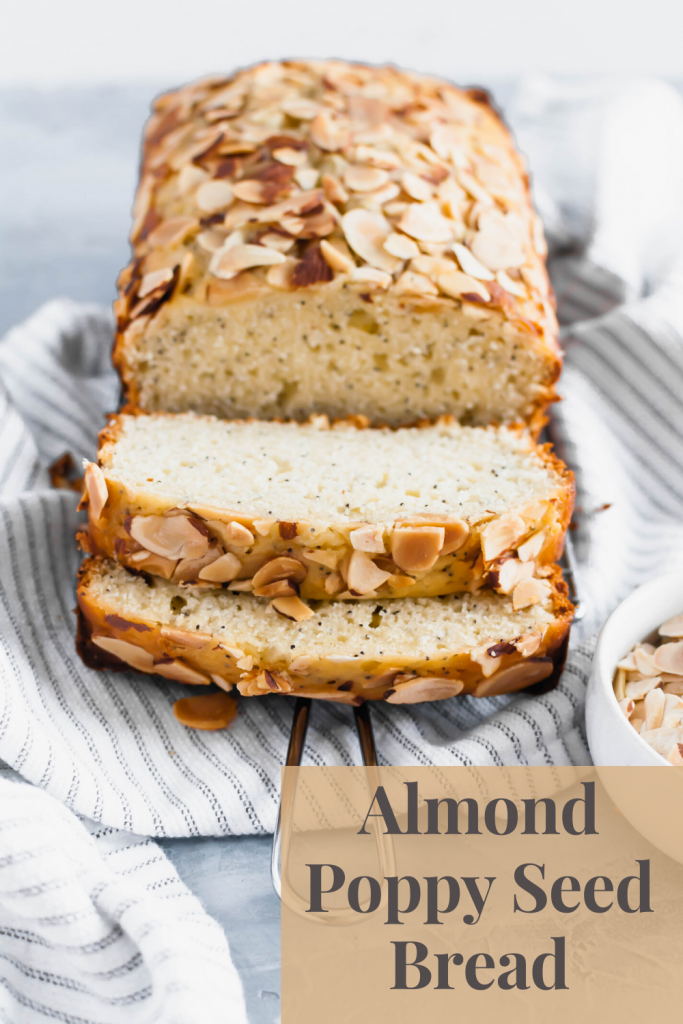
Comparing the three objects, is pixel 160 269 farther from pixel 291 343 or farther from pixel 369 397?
pixel 369 397

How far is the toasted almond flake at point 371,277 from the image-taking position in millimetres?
2035

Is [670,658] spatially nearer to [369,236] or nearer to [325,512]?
[325,512]

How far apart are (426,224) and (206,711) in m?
1.16

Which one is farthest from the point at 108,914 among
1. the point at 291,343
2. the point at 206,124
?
the point at 206,124

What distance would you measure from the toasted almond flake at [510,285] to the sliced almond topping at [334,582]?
0.81 m

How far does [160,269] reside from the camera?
84.7 inches

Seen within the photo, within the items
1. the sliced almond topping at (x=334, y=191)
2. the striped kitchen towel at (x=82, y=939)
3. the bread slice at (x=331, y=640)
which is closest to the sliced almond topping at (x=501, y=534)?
the bread slice at (x=331, y=640)

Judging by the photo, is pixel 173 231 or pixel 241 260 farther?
pixel 173 231

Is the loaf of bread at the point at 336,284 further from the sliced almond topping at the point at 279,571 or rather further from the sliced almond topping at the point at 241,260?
the sliced almond topping at the point at 279,571

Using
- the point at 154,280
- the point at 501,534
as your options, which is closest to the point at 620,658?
the point at 501,534

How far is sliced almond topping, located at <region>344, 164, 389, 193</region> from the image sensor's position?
2193 millimetres

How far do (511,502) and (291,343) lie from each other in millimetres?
637

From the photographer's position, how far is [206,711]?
184 cm

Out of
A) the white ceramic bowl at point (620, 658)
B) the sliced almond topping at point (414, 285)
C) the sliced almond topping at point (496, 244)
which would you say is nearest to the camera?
the white ceramic bowl at point (620, 658)
